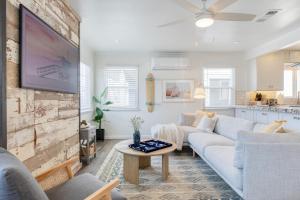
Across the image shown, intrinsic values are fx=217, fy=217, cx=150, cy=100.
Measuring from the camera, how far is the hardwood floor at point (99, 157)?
11.7 ft

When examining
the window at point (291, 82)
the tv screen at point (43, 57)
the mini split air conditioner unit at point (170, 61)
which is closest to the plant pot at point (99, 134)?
the mini split air conditioner unit at point (170, 61)

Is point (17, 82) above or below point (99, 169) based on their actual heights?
above

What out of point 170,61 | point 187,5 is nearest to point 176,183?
point 187,5

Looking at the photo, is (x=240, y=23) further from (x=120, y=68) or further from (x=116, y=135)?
(x=116, y=135)

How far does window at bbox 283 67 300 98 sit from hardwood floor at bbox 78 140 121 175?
17.2 feet

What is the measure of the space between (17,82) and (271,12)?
A: 3.69 meters

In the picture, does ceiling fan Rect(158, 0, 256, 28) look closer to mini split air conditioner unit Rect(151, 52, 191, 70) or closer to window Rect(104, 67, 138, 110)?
mini split air conditioner unit Rect(151, 52, 191, 70)

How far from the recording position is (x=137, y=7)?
129 inches

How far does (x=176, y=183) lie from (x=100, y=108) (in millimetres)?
3889

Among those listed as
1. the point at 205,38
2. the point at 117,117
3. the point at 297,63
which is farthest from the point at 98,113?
the point at 297,63

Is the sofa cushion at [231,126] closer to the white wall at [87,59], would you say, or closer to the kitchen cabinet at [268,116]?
the kitchen cabinet at [268,116]

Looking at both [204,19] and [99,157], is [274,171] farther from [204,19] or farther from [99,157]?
[99,157]

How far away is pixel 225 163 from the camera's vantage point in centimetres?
254

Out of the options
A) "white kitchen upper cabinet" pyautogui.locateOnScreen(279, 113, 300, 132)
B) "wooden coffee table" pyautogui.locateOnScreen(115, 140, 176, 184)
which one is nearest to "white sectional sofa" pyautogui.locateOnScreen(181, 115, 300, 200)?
"wooden coffee table" pyautogui.locateOnScreen(115, 140, 176, 184)
